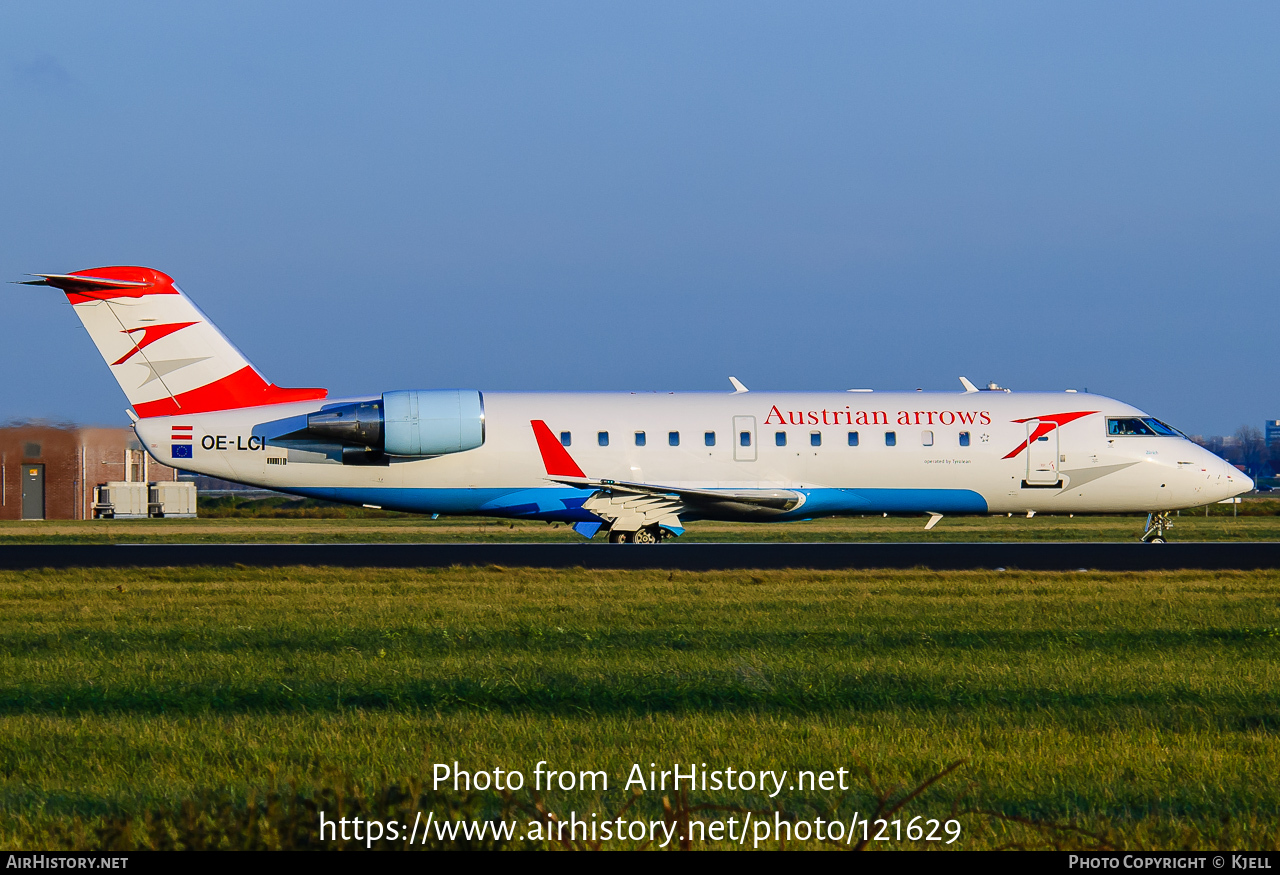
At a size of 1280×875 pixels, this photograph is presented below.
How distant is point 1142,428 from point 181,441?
886 inches

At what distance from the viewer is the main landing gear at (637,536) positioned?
28938 mm

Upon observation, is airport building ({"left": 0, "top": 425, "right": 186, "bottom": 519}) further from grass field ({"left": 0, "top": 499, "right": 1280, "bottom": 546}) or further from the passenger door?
the passenger door

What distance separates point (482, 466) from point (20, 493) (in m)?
37.3

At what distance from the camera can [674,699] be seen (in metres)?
9.13

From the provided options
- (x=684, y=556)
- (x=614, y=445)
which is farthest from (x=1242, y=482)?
(x=614, y=445)

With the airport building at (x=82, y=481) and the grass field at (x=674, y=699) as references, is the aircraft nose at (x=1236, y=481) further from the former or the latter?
the airport building at (x=82, y=481)

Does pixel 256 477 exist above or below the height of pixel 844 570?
above

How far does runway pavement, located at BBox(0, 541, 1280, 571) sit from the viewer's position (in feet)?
78.7

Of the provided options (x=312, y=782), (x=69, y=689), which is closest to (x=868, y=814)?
(x=312, y=782)

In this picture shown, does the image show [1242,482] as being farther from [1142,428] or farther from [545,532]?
[545,532]

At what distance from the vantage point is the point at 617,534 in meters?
28.9

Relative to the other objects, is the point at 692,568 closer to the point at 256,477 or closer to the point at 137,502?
the point at 256,477

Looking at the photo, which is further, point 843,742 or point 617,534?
point 617,534
